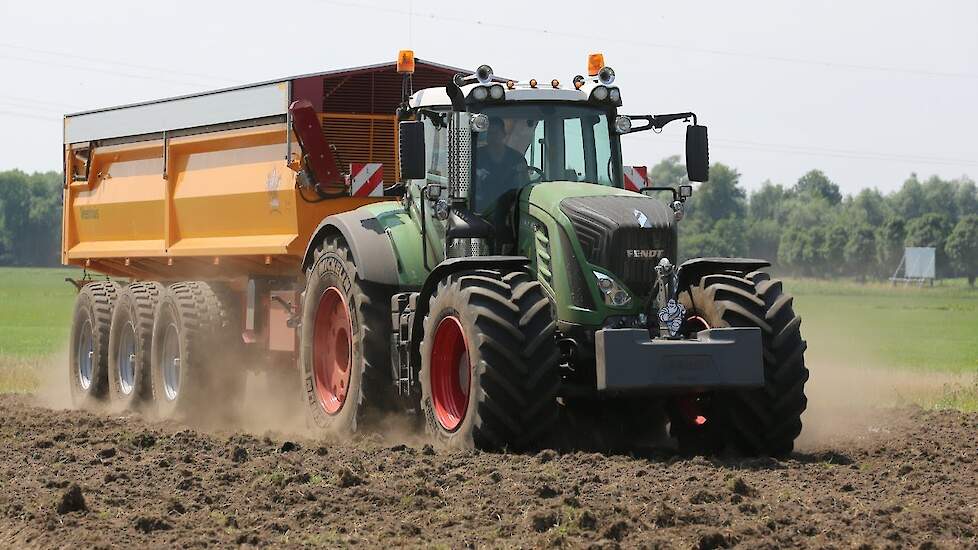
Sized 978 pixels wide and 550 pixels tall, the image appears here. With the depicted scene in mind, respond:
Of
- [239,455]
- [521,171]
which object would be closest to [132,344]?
[239,455]

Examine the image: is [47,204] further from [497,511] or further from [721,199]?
[497,511]

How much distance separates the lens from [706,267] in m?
11.4

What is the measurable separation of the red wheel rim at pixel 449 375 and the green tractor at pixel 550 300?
0.04 ft

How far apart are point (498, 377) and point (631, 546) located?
9.52 feet

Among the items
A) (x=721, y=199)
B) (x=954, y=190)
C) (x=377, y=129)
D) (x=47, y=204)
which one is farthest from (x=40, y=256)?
(x=377, y=129)

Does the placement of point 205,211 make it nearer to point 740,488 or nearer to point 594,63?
point 594,63

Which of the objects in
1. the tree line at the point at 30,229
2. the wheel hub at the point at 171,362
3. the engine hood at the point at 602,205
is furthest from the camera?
the tree line at the point at 30,229

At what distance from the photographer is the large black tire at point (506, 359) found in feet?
34.0

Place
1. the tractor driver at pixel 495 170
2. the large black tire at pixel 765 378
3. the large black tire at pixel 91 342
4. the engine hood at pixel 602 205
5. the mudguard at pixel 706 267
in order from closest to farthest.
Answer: the large black tire at pixel 765 378
the engine hood at pixel 602 205
the mudguard at pixel 706 267
the tractor driver at pixel 495 170
the large black tire at pixel 91 342

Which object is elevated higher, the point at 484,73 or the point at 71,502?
the point at 484,73

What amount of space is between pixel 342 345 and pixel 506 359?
354 cm

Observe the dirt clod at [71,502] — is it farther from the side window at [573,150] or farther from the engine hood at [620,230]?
the side window at [573,150]

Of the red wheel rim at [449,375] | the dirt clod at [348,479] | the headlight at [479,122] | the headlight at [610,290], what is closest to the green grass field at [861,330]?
the headlight at [610,290]

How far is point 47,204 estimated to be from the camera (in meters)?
136
